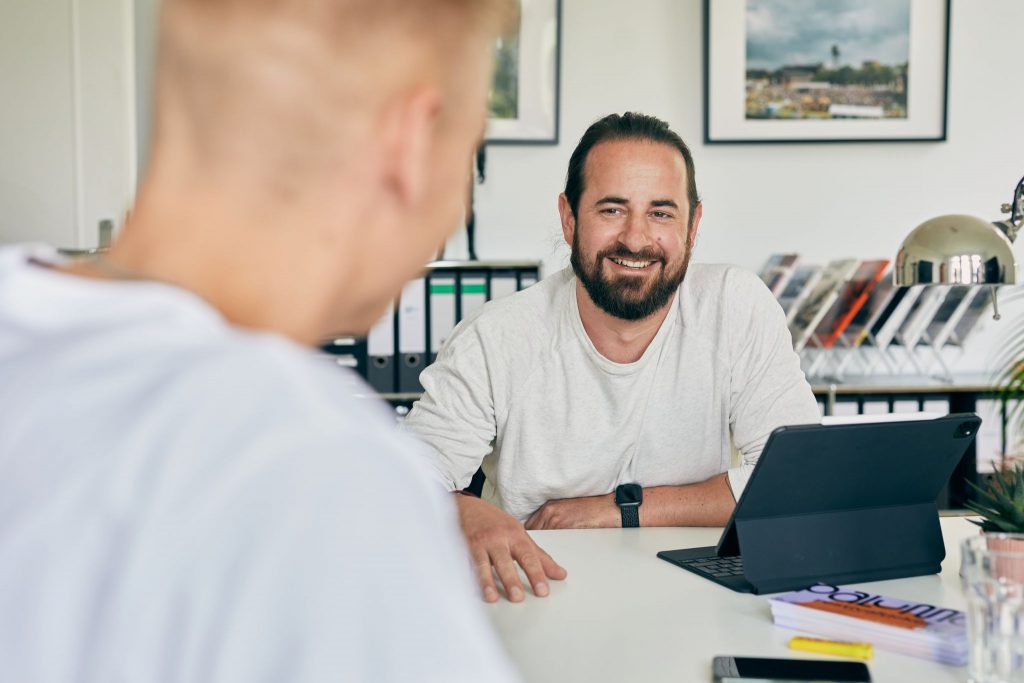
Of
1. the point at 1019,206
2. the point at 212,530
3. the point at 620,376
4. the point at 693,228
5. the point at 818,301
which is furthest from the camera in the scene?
the point at 818,301

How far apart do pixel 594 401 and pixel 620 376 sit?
7cm

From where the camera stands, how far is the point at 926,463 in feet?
4.77

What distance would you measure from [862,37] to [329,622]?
Answer: 3.38 m

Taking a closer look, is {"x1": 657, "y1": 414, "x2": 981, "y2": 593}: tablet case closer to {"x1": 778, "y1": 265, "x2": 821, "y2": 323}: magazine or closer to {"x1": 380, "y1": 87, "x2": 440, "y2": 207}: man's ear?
{"x1": 380, "y1": 87, "x2": 440, "y2": 207}: man's ear

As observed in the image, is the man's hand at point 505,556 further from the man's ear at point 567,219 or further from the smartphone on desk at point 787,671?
the man's ear at point 567,219

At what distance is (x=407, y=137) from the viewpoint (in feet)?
1.55

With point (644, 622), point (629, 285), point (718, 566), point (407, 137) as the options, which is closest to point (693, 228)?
point (629, 285)

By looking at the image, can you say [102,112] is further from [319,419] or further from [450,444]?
[319,419]

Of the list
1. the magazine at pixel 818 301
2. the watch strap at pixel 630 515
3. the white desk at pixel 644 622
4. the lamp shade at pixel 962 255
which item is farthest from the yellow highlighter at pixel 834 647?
the magazine at pixel 818 301

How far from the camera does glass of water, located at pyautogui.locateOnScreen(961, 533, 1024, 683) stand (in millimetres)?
1014

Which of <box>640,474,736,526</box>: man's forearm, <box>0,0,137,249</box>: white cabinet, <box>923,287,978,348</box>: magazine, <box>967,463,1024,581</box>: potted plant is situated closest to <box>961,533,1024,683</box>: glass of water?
<box>967,463,1024,581</box>: potted plant

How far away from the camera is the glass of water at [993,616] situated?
1014 millimetres

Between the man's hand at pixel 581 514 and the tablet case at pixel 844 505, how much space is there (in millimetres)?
388

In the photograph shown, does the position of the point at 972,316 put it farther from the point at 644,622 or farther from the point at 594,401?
the point at 644,622
